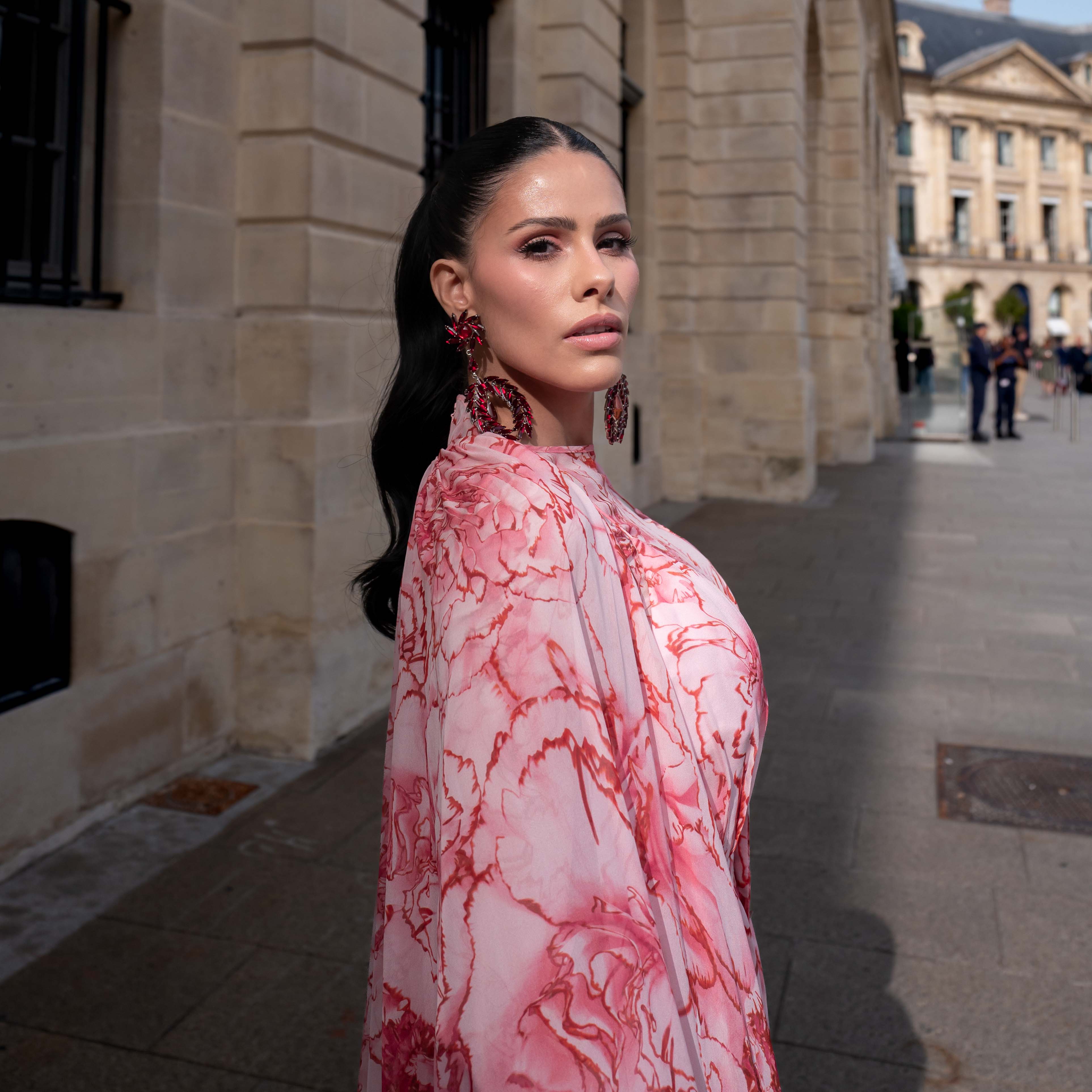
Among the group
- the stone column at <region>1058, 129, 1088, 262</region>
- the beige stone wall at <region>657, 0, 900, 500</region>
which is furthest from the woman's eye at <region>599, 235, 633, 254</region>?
the stone column at <region>1058, 129, 1088, 262</region>

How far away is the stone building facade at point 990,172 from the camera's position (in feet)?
228

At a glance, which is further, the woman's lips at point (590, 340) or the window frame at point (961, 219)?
the window frame at point (961, 219)

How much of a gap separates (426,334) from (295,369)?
11.1 feet

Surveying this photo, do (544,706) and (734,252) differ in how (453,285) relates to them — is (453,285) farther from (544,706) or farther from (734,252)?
(734,252)

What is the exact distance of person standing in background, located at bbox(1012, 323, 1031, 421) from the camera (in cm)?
2378

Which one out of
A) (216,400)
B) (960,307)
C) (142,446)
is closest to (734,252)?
(216,400)

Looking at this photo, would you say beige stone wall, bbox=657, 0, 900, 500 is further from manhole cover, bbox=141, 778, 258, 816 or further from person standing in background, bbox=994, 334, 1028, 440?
person standing in background, bbox=994, 334, 1028, 440

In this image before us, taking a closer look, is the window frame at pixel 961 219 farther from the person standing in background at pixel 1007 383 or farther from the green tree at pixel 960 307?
the person standing in background at pixel 1007 383

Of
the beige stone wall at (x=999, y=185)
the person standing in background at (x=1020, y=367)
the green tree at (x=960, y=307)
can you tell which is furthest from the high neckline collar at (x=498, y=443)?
the beige stone wall at (x=999, y=185)

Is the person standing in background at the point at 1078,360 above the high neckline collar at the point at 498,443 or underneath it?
above

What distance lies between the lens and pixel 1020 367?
23.2 meters

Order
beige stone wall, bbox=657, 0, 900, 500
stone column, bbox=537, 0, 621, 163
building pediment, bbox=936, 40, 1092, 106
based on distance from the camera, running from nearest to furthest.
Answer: stone column, bbox=537, 0, 621, 163 < beige stone wall, bbox=657, 0, 900, 500 < building pediment, bbox=936, 40, 1092, 106

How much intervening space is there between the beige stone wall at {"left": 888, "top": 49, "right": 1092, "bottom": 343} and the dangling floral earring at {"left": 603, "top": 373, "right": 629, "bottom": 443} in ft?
237

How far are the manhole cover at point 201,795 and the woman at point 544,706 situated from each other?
2.93 m
